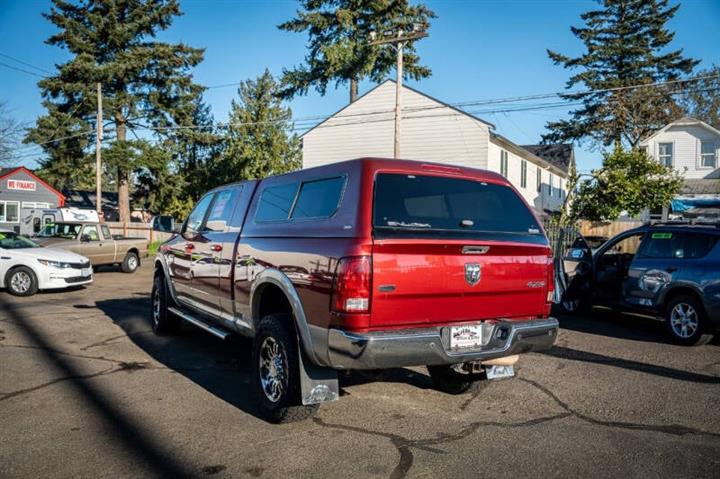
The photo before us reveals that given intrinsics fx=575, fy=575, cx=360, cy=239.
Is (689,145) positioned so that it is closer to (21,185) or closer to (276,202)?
(276,202)

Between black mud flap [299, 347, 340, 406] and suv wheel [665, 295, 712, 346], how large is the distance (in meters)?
5.71

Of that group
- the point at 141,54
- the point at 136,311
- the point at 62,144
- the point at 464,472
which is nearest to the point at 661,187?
the point at 136,311

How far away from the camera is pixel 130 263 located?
1781cm

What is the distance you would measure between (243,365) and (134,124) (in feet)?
111

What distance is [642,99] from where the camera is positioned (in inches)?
1324

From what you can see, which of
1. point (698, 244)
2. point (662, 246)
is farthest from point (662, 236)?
point (698, 244)

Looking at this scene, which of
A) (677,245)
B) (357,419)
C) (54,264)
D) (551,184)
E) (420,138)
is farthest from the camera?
(551,184)

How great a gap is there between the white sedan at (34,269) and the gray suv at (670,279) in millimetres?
9860

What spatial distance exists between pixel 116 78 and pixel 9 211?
37.8 feet

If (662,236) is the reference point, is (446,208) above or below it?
above

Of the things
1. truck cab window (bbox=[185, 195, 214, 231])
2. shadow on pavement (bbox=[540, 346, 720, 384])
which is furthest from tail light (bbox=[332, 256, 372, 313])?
truck cab window (bbox=[185, 195, 214, 231])

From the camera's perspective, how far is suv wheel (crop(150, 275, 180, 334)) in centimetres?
→ 773

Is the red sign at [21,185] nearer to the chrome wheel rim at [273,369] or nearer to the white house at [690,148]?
the white house at [690,148]

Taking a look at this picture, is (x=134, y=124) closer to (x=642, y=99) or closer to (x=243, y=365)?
(x=642, y=99)
